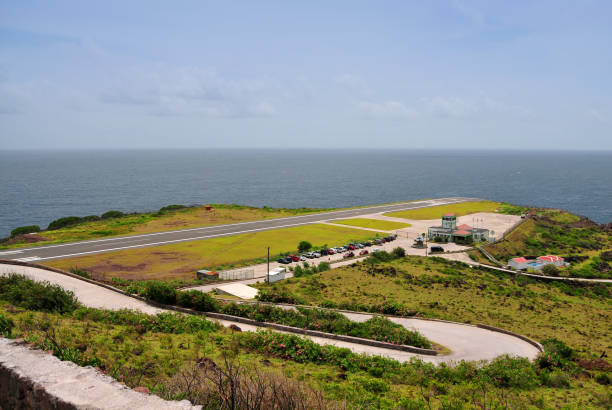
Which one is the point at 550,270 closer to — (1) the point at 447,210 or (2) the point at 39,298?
(1) the point at 447,210

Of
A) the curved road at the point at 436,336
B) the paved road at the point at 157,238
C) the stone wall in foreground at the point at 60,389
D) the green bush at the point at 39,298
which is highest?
the stone wall in foreground at the point at 60,389

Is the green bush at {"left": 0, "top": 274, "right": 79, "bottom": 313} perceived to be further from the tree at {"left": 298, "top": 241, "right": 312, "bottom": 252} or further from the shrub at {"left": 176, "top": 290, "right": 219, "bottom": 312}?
the tree at {"left": 298, "top": 241, "right": 312, "bottom": 252}

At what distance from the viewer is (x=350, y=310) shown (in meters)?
27.9

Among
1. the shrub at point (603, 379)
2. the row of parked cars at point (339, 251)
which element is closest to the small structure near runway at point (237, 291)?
the row of parked cars at point (339, 251)

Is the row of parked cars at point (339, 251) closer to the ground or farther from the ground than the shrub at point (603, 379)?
closer to the ground

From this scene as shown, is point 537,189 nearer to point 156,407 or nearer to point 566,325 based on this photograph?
point 566,325

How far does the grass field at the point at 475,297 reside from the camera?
91.9ft

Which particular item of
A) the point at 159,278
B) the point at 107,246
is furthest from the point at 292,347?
the point at 107,246

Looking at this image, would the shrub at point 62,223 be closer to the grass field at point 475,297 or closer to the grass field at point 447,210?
the grass field at point 475,297

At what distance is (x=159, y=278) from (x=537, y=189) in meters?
163

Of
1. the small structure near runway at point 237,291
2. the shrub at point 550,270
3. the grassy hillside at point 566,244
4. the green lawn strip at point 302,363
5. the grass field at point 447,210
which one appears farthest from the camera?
the grass field at point 447,210

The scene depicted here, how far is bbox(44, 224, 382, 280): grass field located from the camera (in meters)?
45.8

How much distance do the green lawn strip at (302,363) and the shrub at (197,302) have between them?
4593 millimetres

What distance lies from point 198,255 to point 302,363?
4058 cm
